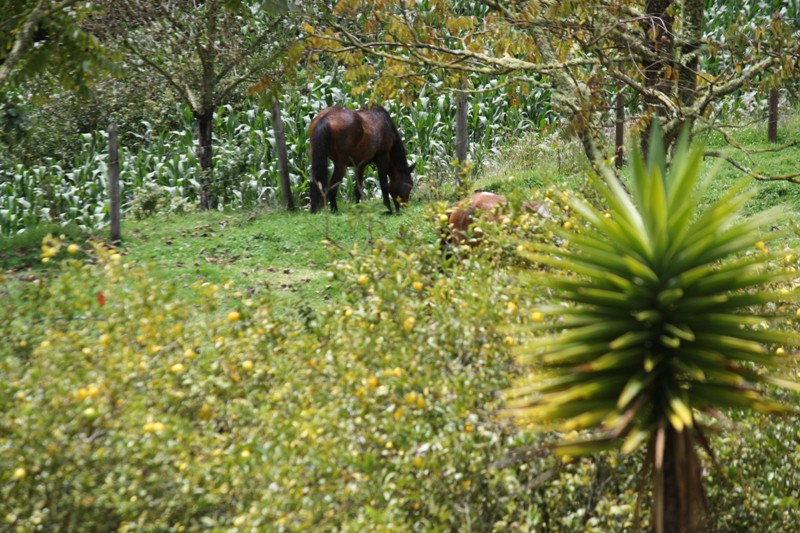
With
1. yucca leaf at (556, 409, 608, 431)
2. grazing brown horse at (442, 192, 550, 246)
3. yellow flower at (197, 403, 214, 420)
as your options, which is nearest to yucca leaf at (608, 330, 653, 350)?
yucca leaf at (556, 409, 608, 431)

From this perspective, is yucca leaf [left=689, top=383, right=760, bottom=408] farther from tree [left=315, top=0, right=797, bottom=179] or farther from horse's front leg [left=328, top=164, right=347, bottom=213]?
horse's front leg [left=328, top=164, right=347, bottom=213]

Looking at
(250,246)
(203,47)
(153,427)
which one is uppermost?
(203,47)

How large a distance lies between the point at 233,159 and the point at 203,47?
111 inches

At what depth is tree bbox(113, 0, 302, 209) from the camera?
15.5m

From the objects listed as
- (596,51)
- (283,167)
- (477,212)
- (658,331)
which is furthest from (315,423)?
(283,167)

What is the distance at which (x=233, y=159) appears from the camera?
706 inches

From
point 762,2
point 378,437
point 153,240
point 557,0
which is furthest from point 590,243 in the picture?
point 762,2

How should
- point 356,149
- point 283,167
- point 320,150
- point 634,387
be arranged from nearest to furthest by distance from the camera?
1. point 634,387
2. point 320,150
3. point 356,149
4. point 283,167

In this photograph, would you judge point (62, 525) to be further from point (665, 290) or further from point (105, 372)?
point (665, 290)

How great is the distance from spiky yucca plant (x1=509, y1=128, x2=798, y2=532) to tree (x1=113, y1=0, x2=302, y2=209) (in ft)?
37.2

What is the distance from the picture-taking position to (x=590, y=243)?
4.45 m

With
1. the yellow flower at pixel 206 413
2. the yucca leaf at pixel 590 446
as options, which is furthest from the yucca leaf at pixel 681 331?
the yellow flower at pixel 206 413

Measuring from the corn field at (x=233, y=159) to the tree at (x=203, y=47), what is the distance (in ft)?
2.92

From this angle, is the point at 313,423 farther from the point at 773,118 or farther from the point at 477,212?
the point at 773,118
